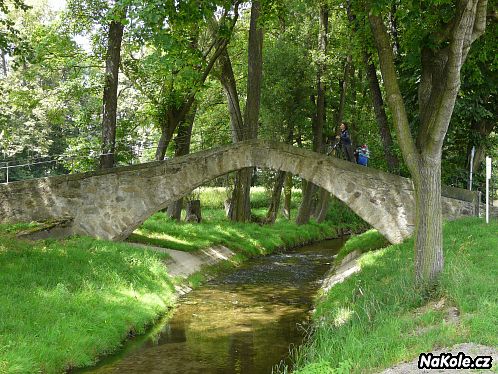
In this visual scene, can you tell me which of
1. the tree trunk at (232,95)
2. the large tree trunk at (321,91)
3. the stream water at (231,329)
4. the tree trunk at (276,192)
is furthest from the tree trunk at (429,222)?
the tree trunk at (276,192)

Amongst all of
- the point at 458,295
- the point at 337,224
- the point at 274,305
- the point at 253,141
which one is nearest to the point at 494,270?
the point at 458,295

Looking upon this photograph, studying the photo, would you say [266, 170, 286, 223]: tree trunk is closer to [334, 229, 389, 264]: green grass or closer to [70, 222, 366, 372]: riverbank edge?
[70, 222, 366, 372]: riverbank edge

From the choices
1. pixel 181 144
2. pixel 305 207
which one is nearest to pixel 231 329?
pixel 181 144

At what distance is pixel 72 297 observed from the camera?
10.7m

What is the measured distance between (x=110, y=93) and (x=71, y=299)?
8557 millimetres

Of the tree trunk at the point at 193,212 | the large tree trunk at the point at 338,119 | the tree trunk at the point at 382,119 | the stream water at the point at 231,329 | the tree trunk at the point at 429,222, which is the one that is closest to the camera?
the stream water at the point at 231,329

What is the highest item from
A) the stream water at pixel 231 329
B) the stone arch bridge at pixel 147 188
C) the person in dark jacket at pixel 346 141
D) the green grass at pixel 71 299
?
the person in dark jacket at pixel 346 141

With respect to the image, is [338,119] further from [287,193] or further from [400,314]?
[400,314]

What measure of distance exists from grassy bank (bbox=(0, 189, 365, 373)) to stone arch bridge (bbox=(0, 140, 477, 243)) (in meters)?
1.10

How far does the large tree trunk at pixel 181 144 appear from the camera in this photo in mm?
22516

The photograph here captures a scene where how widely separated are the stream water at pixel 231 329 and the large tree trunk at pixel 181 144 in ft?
21.2

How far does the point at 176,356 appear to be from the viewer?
369 inches

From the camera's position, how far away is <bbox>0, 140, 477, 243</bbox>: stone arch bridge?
15.9 m

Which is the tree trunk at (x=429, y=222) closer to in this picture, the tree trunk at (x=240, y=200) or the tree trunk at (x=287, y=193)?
the tree trunk at (x=240, y=200)
